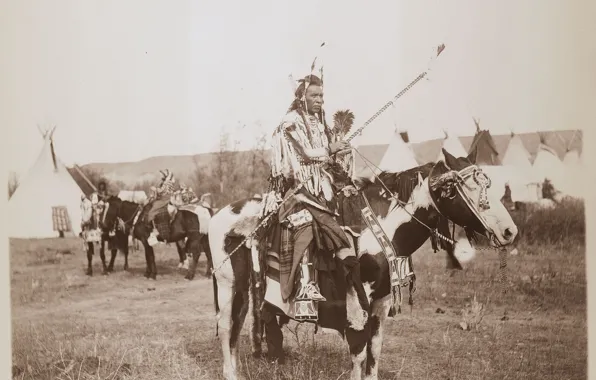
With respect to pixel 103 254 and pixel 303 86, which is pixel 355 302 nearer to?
pixel 303 86

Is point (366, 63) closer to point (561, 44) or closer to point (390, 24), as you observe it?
point (390, 24)

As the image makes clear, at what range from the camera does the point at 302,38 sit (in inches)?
153

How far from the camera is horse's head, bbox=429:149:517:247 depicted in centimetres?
355

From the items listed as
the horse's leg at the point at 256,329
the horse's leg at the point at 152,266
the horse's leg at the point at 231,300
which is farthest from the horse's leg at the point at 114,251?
the horse's leg at the point at 256,329

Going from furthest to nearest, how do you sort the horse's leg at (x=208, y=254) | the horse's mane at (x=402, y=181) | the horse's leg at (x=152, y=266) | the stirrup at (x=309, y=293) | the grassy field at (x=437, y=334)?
the horse's leg at (x=152, y=266), the horse's leg at (x=208, y=254), the grassy field at (x=437, y=334), the horse's mane at (x=402, y=181), the stirrup at (x=309, y=293)

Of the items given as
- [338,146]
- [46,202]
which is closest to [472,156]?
[338,146]

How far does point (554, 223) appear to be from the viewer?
3752 millimetres

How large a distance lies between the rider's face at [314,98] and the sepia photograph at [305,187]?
1 cm

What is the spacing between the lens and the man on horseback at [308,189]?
3.51 meters

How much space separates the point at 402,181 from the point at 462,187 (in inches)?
12.8

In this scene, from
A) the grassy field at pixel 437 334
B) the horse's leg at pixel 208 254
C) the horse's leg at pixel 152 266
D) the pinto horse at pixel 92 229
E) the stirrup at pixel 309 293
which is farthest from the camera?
the pinto horse at pixel 92 229

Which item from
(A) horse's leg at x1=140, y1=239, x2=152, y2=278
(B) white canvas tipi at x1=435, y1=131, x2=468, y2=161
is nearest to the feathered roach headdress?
(B) white canvas tipi at x1=435, y1=131, x2=468, y2=161

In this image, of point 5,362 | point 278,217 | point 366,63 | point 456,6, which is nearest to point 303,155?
point 278,217

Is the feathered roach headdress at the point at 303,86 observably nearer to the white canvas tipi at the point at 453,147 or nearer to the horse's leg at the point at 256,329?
the white canvas tipi at the point at 453,147
